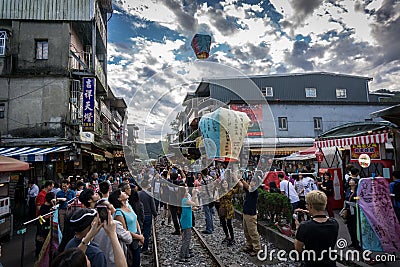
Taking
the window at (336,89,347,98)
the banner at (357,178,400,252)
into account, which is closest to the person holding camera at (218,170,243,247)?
the banner at (357,178,400,252)

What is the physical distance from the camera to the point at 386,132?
10023 mm

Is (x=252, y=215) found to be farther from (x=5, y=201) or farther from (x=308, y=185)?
(x=5, y=201)

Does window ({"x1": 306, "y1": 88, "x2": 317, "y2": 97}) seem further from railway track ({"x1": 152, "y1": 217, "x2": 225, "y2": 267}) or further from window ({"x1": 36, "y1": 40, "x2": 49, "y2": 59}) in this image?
railway track ({"x1": 152, "y1": 217, "x2": 225, "y2": 267})

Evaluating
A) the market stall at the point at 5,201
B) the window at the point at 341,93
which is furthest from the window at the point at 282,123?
the market stall at the point at 5,201

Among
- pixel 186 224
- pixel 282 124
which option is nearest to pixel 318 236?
pixel 186 224

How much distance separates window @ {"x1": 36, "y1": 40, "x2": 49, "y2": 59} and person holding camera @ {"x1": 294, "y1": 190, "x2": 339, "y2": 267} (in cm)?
1699

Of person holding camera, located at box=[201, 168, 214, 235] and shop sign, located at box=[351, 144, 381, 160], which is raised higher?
shop sign, located at box=[351, 144, 381, 160]

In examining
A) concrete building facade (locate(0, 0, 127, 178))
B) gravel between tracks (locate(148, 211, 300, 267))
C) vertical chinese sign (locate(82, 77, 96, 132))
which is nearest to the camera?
gravel between tracks (locate(148, 211, 300, 267))

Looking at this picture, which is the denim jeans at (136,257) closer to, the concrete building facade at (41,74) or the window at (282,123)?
the concrete building facade at (41,74)

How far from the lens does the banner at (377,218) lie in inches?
215

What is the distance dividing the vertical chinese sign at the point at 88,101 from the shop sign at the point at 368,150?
13.4m

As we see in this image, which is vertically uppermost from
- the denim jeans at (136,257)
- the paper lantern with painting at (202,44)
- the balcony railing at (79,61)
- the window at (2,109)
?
the balcony railing at (79,61)

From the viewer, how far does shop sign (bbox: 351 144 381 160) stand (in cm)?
1123

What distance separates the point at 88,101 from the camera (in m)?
15.6
